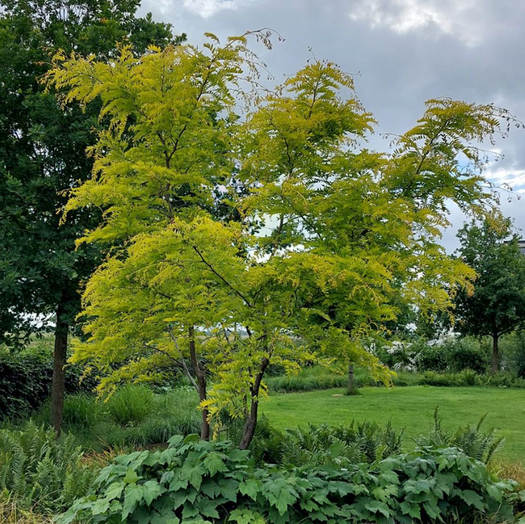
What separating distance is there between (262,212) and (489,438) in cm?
289

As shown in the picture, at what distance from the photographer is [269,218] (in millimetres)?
4117

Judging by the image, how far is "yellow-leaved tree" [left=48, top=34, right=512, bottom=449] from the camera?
3420mm

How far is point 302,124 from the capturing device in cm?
368

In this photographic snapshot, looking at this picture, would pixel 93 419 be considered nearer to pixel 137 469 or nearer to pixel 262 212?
pixel 137 469

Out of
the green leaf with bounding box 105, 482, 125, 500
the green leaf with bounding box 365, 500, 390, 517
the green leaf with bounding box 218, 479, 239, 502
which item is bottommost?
the green leaf with bounding box 365, 500, 390, 517

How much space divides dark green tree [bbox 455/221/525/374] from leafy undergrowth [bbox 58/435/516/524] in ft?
36.7

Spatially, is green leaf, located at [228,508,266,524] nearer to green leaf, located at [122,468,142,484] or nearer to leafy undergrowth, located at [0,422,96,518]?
green leaf, located at [122,468,142,484]

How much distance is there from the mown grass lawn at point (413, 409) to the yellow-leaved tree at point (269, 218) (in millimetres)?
3372

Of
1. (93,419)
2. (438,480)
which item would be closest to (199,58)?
(438,480)

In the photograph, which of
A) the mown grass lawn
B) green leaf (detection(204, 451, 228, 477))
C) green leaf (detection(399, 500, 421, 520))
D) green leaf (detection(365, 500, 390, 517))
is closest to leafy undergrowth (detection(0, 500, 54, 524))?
green leaf (detection(204, 451, 228, 477))

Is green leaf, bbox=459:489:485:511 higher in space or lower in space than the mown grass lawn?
higher

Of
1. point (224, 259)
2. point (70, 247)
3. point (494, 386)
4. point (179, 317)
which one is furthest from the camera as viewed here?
point (494, 386)

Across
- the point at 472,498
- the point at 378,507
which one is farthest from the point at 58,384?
the point at 472,498

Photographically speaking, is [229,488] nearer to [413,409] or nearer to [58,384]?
[58,384]
